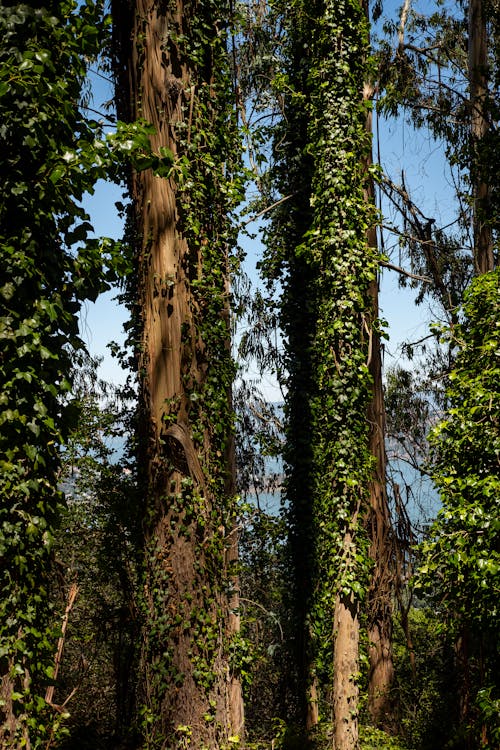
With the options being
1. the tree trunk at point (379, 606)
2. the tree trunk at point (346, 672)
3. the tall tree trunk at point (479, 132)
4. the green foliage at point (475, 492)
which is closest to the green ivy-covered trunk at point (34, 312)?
the green foliage at point (475, 492)

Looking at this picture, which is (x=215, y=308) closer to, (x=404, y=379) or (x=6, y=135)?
(x=6, y=135)

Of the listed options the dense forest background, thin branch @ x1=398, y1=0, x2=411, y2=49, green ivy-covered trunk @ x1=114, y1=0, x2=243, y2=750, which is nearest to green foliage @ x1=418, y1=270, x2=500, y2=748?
the dense forest background

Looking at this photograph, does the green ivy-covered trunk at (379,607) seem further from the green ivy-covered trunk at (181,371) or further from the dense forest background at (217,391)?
the green ivy-covered trunk at (181,371)

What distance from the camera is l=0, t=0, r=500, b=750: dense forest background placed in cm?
359

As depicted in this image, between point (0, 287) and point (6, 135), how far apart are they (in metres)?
0.81

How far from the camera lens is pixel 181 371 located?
4797mm

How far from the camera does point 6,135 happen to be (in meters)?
3.55

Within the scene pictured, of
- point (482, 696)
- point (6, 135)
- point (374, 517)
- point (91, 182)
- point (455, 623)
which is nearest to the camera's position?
point (6, 135)

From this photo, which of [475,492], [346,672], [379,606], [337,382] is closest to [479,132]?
[337,382]

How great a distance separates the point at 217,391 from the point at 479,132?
357 inches

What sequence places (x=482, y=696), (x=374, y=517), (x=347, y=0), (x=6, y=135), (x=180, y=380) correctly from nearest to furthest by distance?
(x=6, y=135), (x=180, y=380), (x=482, y=696), (x=347, y=0), (x=374, y=517)

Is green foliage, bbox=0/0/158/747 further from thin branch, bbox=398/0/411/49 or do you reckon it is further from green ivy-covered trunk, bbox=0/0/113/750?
thin branch, bbox=398/0/411/49

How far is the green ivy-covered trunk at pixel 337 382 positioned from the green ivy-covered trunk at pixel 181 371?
2.70m

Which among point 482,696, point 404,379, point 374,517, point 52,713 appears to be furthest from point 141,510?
point 404,379
